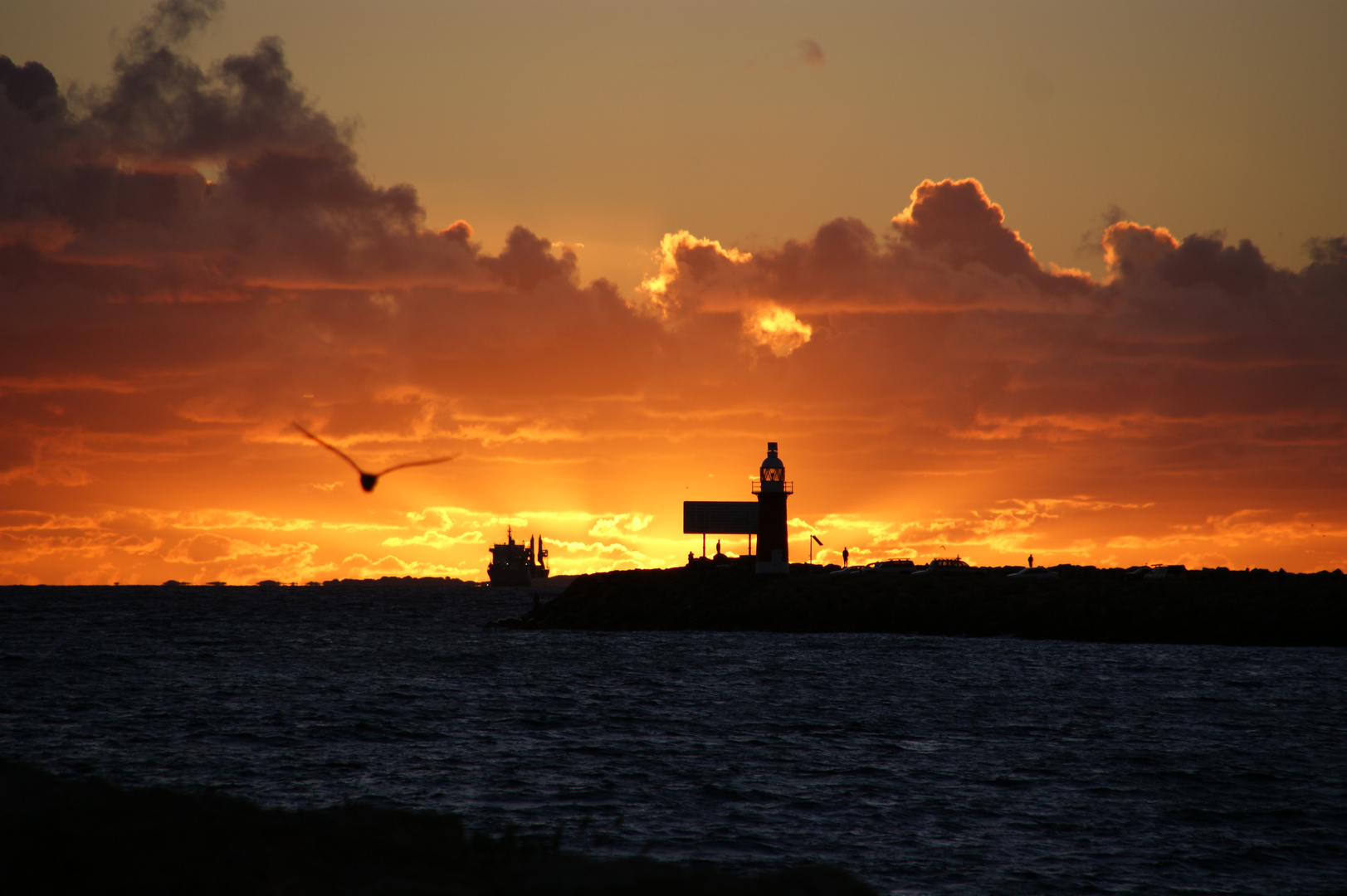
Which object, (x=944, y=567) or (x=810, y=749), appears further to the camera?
(x=944, y=567)

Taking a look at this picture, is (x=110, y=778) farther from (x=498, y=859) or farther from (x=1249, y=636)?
(x=1249, y=636)

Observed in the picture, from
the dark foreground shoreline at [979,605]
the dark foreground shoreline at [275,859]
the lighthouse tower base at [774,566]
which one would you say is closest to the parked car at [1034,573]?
the dark foreground shoreline at [979,605]

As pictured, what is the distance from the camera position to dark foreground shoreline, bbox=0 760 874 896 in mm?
8805

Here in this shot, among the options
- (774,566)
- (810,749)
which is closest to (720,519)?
(774,566)

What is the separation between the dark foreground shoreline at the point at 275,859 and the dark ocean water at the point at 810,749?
835 centimetres

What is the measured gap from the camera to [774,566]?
8631 centimetres

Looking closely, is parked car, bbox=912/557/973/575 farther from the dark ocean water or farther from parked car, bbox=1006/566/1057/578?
the dark ocean water

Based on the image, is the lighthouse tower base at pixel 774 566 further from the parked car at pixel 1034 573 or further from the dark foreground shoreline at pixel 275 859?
the dark foreground shoreline at pixel 275 859

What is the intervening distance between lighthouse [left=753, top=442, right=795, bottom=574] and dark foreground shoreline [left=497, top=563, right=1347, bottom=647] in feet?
→ 5.69

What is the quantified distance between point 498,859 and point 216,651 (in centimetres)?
6152

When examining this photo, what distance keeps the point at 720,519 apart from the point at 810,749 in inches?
2791

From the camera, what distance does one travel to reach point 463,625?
10312cm

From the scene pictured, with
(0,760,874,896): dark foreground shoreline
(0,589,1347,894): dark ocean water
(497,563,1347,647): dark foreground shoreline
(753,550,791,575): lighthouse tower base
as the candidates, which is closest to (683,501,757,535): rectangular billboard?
(497,563,1347,647): dark foreground shoreline

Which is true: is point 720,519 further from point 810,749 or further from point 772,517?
point 810,749
